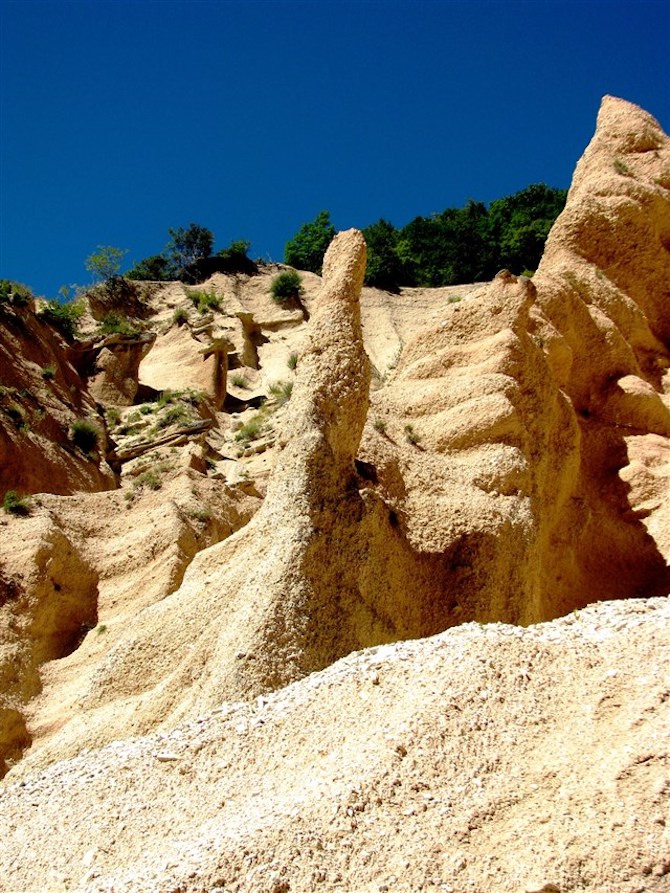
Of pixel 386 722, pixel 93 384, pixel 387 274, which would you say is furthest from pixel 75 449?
pixel 387 274

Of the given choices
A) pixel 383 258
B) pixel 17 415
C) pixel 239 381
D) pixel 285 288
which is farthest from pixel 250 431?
pixel 383 258

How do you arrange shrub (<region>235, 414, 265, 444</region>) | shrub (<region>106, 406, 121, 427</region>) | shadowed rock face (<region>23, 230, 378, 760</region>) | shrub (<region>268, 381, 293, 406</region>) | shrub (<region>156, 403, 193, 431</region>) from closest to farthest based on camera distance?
shadowed rock face (<region>23, 230, 378, 760</region>), shrub (<region>235, 414, 265, 444</region>), shrub (<region>156, 403, 193, 431</region>), shrub (<region>106, 406, 121, 427</region>), shrub (<region>268, 381, 293, 406</region>)

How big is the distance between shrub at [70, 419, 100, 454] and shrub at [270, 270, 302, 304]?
19.5 metres

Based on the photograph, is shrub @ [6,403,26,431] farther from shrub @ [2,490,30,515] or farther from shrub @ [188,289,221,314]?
shrub @ [188,289,221,314]

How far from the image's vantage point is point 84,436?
75.5ft

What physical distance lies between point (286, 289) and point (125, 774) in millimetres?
36096

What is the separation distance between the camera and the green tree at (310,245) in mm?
51062

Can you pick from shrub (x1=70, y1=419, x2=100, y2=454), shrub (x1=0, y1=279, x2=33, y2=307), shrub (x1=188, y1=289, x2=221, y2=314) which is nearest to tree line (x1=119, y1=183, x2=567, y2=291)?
shrub (x1=188, y1=289, x2=221, y2=314)

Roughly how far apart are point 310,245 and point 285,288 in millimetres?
10527

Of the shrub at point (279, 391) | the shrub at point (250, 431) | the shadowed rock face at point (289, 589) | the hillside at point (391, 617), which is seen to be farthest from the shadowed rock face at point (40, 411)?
the shadowed rock face at point (289, 589)

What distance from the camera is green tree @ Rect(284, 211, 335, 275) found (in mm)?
51062

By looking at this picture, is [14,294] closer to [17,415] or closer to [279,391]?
[17,415]

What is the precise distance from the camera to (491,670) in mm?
6805

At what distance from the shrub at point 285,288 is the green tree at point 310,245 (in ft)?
24.6
